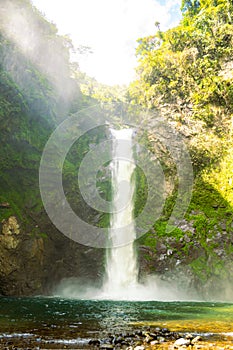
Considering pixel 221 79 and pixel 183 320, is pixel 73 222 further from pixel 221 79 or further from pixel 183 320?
pixel 221 79

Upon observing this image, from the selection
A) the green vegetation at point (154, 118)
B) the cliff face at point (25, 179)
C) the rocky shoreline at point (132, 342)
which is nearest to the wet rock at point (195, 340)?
the rocky shoreline at point (132, 342)

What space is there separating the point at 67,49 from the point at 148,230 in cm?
1364

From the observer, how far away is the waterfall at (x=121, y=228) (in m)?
14.0

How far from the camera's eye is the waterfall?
14.0 meters

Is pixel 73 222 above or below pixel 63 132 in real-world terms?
below

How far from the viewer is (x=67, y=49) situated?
2145 cm

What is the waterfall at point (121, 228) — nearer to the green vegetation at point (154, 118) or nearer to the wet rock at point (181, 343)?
the green vegetation at point (154, 118)

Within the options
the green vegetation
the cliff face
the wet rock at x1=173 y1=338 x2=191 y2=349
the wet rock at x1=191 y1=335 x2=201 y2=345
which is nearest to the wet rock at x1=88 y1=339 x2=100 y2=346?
the wet rock at x1=173 y1=338 x2=191 y2=349

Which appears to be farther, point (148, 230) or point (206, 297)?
point (148, 230)

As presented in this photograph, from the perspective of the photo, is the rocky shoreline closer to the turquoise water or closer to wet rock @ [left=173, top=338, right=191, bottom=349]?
wet rock @ [left=173, top=338, right=191, bottom=349]

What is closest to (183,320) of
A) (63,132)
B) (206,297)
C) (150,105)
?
(206,297)

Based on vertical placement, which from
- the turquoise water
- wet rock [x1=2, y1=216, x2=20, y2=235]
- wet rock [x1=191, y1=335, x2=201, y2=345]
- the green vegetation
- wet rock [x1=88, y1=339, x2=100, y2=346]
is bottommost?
wet rock [x1=88, y1=339, x2=100, y2=346]

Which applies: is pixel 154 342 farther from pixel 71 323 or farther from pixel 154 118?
pixel 154 118

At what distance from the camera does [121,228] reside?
15.4 m
